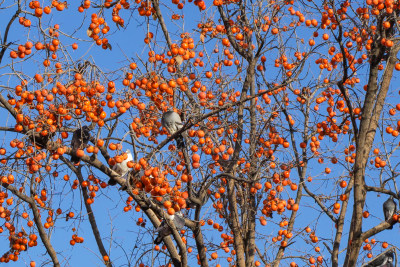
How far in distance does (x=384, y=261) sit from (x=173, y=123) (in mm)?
2973

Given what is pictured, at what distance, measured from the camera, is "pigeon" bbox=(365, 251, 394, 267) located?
7.53m

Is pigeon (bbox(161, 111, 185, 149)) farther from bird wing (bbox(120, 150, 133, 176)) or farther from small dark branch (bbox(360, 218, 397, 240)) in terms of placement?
small dark branch (bbox(360, 218, 397, 240))

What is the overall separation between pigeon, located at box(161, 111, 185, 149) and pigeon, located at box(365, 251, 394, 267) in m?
2.71

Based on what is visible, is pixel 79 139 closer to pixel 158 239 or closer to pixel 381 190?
pixel 158 239

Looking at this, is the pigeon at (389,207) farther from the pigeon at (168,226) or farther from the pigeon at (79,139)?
the pigeon at (79,139)

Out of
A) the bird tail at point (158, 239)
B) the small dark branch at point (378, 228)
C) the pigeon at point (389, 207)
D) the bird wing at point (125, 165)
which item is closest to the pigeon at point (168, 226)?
the bird tail at point (158, 239)

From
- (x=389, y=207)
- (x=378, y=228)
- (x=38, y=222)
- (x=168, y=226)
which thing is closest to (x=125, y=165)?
(x=168, y=226)

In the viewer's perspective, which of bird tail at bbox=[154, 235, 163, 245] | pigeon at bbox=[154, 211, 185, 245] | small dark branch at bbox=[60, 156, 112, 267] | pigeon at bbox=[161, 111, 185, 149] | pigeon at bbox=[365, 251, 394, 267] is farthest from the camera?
small dark branch at bbox=[60, 156, 112, 267]

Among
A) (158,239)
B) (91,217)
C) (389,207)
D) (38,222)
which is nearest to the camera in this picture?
(158,239)

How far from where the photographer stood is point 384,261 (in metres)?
7.53

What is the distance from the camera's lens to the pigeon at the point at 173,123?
641cm

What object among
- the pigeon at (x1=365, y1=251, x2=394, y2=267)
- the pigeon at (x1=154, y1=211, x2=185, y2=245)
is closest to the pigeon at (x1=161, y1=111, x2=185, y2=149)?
the pigeon at (x1=154, y1=211, x2=185, y2=245)

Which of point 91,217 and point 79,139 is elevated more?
point 91,217

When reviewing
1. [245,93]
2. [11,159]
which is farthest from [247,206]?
[11,159]
